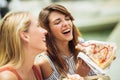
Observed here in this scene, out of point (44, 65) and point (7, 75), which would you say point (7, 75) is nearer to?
point (7, 75)

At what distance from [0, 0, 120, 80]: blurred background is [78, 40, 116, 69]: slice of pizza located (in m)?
0.29

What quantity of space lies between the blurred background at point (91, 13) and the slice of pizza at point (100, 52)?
287mm

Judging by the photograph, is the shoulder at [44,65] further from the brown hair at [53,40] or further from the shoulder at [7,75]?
the shoulder at [7,75]

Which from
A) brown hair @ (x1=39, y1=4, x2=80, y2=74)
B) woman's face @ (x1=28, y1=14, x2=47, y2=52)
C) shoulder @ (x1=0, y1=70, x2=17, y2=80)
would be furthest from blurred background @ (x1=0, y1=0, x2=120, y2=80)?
shoulder @ (x1=0, y1=70, x2=17, y2=80)

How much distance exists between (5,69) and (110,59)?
17.5 inches

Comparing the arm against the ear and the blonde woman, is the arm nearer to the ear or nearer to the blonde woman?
the blonde woman

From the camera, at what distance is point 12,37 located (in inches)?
50.7

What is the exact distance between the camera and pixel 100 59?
137cm

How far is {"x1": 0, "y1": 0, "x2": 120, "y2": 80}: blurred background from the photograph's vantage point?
1717 millimetres

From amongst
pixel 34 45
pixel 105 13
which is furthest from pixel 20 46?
pixel 105 13

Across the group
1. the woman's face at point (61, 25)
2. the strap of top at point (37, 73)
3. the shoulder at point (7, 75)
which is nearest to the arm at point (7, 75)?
the shoulder at point (7, 75)

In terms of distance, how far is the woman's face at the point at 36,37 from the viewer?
1.32 metres

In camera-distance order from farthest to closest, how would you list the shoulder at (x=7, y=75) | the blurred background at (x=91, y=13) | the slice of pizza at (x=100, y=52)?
the blurred background at (x=91, y=13) → the slice of pizza at (x=100, y=52) → the shoulder at (x=7, y=75)

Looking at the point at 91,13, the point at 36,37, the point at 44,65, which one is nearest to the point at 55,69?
the point at 44,65
